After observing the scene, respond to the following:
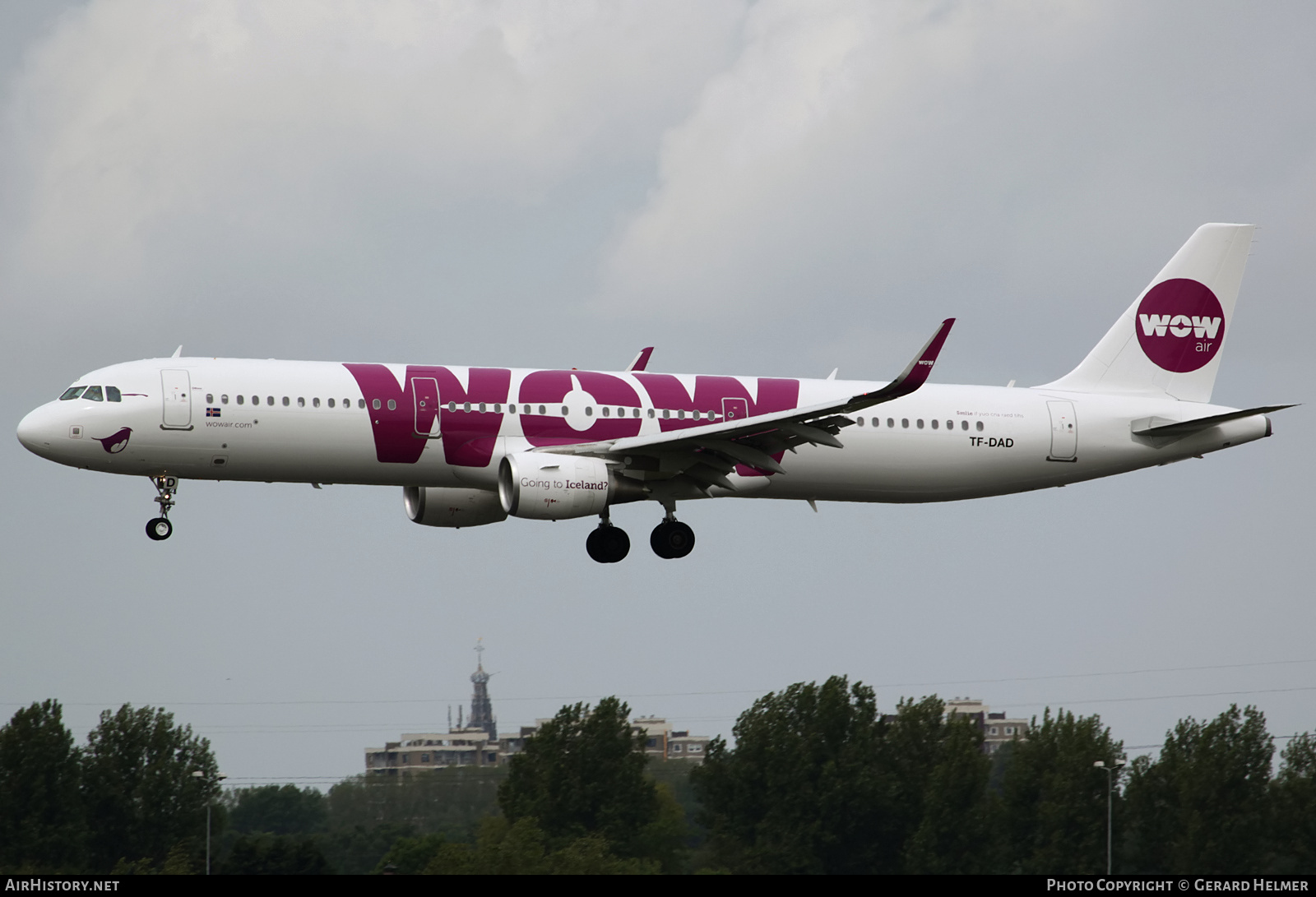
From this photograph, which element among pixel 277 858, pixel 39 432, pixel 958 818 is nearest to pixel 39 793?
pixel 277 858

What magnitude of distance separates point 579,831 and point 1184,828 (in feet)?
86.2

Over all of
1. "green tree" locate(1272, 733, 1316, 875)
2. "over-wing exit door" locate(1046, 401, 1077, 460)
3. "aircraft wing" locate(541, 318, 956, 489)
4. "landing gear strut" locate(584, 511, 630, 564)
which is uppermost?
"over-wing exit door" locate(1046, 401, 1077, 460)

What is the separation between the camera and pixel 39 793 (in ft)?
282

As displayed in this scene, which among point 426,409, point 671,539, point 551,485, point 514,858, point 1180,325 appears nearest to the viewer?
point 551,485

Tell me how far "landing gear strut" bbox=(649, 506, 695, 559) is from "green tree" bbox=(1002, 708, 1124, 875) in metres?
34.8

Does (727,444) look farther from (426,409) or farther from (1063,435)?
(1063,435)

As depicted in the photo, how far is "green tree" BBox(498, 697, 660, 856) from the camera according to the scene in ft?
255

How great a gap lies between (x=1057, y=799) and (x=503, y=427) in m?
47.0

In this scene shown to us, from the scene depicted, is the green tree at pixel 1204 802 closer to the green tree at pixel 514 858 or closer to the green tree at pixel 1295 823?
the green tree at pixel 1295 823

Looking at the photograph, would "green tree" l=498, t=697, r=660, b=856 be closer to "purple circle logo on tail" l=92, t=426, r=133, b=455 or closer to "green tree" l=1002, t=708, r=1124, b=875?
"green tree" l=1002, t=708, r=1124, b=875

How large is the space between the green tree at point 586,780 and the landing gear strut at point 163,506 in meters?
32.3

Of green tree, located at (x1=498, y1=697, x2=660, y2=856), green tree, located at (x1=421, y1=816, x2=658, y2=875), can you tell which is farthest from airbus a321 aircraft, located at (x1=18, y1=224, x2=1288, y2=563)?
green tree, located at (x1=498, y1=697, x2=660, y2=856)

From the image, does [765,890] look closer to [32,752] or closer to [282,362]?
[282,362]

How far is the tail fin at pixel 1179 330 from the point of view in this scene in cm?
5141
